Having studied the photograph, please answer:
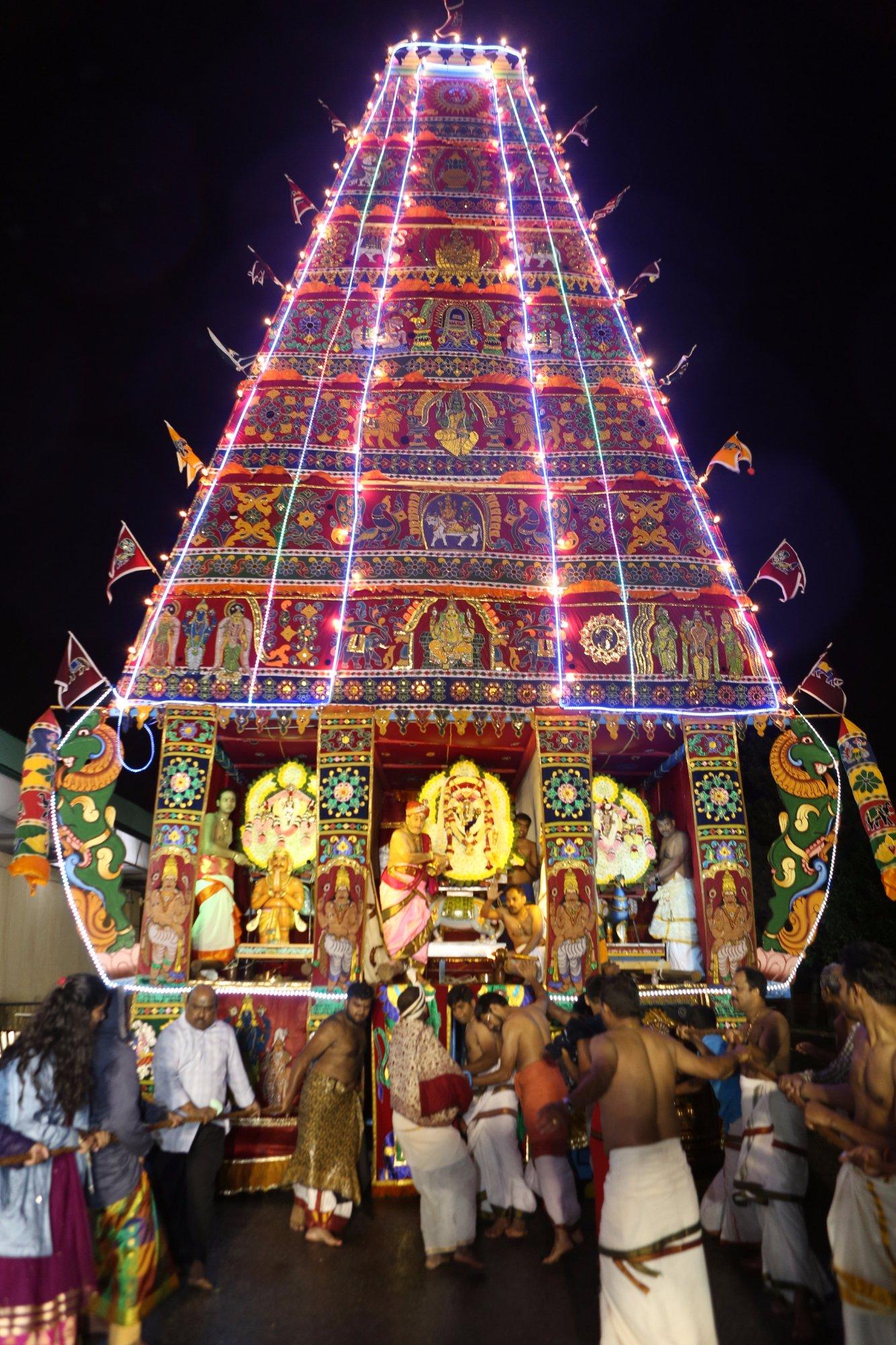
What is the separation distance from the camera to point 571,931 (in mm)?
8336

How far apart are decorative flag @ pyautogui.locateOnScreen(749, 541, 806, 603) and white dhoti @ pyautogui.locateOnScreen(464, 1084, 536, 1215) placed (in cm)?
611

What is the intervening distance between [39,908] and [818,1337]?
16.1 metres

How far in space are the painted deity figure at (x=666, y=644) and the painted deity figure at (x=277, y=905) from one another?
453 centimetres

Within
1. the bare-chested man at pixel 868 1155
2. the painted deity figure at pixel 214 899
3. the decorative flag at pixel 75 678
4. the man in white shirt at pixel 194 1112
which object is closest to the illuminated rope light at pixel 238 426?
the decorative flag at pixel 75 678

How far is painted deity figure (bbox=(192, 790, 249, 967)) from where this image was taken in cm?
898

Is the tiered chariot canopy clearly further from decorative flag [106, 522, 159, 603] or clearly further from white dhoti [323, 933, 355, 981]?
white dhoti [323, 933, 355, 981]

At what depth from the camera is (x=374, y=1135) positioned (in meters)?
7.18

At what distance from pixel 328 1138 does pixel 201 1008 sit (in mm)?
1447

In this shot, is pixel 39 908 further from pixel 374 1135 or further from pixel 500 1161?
pixel 500 1161

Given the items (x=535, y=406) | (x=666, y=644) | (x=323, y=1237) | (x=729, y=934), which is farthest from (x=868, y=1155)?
(x=535, y=406)

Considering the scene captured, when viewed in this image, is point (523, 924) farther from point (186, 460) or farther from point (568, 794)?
point (186, 460)

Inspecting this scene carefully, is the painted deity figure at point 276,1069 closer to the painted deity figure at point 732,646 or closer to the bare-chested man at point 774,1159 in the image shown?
the bare-chested man at point 774,1159

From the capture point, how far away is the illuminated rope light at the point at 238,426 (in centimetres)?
901

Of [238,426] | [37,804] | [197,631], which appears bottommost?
[37,804]
